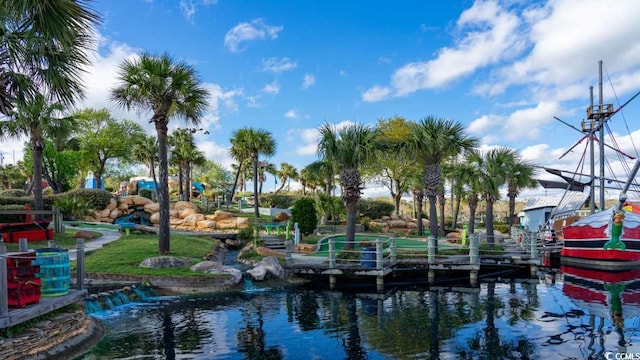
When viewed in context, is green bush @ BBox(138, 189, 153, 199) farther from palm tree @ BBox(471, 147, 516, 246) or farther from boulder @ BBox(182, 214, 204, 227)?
palm tree @ BBox(471, 147, 516, 246)

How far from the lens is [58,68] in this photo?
969 cm

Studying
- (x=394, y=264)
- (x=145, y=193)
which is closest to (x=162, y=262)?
(x=394, y=264)

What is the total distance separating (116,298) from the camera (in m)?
13.8

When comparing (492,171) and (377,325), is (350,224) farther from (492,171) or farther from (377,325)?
(492,171)

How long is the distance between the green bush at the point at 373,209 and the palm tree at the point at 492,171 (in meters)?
20.5

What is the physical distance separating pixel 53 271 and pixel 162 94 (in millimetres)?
11899

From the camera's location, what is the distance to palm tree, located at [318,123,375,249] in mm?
20312

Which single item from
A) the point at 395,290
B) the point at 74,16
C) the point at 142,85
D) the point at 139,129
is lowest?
the point at 395,290

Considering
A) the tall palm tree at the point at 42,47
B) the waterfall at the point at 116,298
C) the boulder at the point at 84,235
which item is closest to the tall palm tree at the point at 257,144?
the boulder at the point at 84,235

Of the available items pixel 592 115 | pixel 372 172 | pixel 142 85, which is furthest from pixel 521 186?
pixel 142 85

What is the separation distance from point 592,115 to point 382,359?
33312mm

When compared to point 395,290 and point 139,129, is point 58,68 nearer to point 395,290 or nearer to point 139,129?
point 395,290

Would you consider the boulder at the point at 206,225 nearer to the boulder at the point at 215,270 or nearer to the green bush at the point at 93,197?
the green bush at the point at 93,197

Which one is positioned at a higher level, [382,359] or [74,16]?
[74,16]
